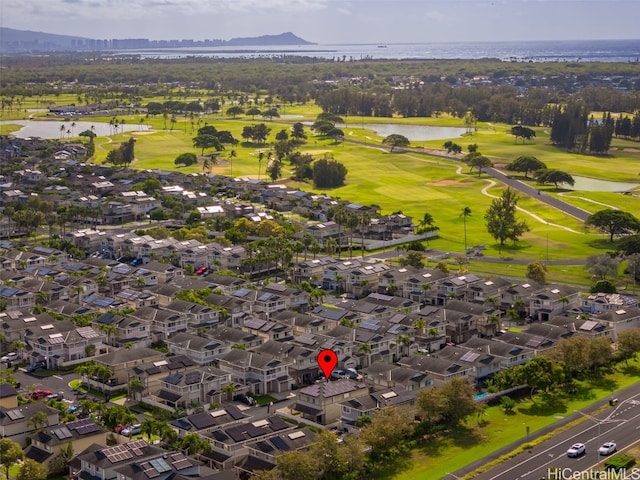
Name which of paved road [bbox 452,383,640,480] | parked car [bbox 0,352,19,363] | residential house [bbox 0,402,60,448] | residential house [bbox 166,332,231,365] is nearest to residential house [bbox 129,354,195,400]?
residential house [bbox 166,332,231,365]

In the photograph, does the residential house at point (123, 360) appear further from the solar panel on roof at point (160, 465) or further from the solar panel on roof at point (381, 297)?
the solar panel on roof at point (381, 297)

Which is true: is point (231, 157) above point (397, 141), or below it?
below

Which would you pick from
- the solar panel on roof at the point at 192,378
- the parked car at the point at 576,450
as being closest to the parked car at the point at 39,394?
the solar panel on roof at the point at 192,378

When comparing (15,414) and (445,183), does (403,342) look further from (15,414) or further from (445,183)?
(445,183)

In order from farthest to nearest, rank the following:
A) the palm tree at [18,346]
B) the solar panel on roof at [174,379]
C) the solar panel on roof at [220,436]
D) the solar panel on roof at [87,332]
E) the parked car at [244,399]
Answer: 1. the solar panel on roof at [87,332]
2. the palm tree at [18,346]
3. the parked car at [244,399]
4. the solar panel on roof at [174,379]
5. the solar panel on roof at [220,436]

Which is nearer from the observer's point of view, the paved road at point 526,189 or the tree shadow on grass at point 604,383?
the tree shadow on grass at point 604,383

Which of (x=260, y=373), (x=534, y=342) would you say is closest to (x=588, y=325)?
(x=534, y=342)

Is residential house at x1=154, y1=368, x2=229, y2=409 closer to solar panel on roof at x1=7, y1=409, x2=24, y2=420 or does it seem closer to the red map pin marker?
the red map pin marker
